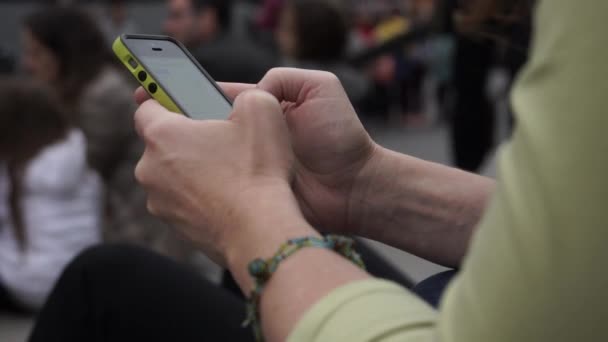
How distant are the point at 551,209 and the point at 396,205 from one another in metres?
0.53

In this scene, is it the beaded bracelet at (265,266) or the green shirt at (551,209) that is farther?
the beaded bracelet at (265,266)

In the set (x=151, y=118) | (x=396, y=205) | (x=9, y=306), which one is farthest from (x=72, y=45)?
(x=151, y=118)

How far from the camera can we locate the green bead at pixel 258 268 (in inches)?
27.1

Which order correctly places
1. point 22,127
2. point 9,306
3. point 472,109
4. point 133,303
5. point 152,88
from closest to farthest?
point 152,88 < point 133,303 < point 9,306 < point 22,127 < point 472,109

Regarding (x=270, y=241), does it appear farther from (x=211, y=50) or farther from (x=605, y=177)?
(x=211, y=50)

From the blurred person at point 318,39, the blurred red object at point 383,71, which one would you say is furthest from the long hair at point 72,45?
the blurred red object at point 383,71

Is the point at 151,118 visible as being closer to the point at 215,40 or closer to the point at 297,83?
the point at 297,83

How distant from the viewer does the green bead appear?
689 mm

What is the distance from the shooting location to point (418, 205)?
3.45 feet

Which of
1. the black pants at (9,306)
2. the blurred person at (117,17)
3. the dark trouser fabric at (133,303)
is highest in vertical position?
the dark trouser fabric at (133,303)

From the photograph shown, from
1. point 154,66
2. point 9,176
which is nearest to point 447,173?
point 154,66

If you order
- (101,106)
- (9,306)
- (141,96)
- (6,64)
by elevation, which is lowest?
(6,64)

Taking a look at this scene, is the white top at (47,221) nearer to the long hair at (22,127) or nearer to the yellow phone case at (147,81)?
the long hair at (22,127)

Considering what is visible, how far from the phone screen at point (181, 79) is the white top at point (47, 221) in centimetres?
190
